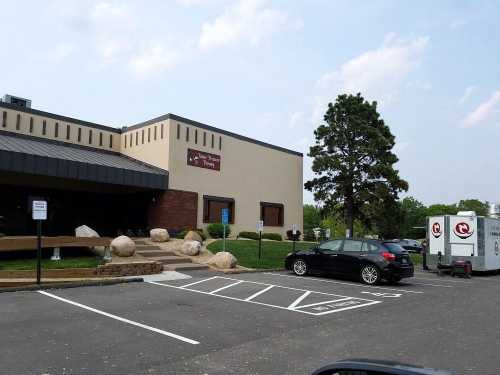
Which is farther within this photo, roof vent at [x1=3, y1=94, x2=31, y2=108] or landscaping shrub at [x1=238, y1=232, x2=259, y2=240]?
landscaping shrub at [x1=238, y1=232, x2=259, y2=240]

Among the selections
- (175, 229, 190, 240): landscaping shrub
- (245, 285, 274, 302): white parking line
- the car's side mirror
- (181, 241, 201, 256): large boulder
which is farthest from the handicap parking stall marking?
(175, 229, 190, 240): landscaping shrub

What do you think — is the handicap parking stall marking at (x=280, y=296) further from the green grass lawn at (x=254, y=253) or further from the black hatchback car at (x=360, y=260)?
the green grass lawn at (x=254, y=253)

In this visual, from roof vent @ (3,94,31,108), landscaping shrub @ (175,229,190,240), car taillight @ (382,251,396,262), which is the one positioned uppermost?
roof vent @ (3,94,31,108)

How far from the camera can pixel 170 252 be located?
816 inches

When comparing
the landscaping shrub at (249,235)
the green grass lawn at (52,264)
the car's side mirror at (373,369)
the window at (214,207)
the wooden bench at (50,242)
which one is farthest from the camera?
the landscaping shrub at (249,235)

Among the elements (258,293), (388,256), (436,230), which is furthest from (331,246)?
(436,230)

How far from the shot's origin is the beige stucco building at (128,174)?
76.5ft

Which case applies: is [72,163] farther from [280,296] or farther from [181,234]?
[280,296]

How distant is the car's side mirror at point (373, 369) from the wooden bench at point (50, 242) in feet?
48.2

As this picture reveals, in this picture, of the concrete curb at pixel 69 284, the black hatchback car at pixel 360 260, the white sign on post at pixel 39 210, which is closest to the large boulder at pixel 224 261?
the black hatchback car at pixel 360 260

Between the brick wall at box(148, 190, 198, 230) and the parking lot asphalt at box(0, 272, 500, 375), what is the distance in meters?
12.4

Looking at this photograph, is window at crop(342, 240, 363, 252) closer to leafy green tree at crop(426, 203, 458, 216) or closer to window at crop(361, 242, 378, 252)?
window at crop(361, 242, 378, 252)

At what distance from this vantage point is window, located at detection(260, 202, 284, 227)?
32.8 metres

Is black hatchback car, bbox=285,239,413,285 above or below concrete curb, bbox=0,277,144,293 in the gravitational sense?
above
